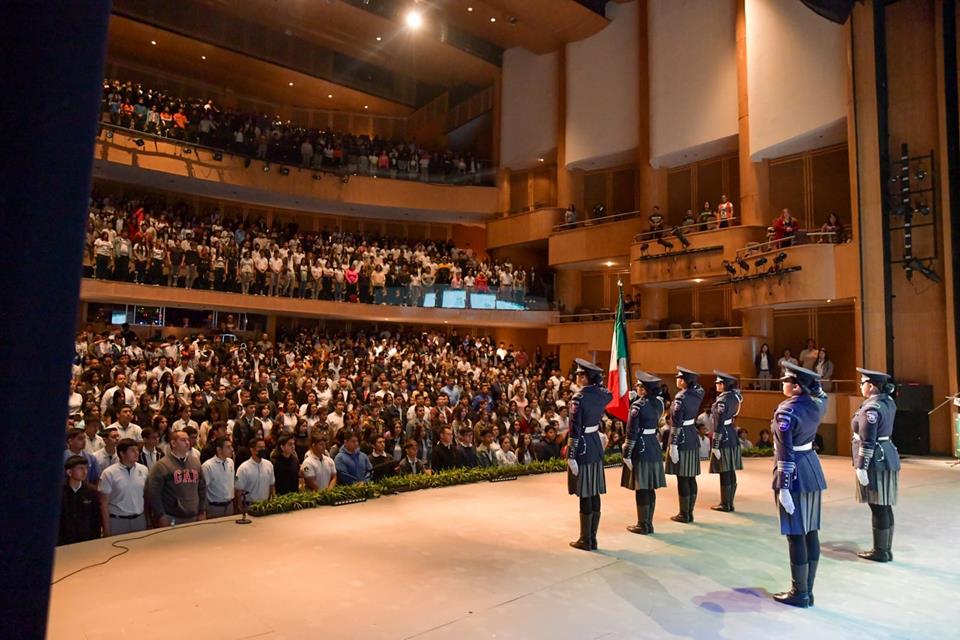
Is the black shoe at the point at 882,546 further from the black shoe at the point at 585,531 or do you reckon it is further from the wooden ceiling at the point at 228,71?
the wooden ceiling at the point at 228,71

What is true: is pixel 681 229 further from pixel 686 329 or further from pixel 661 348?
pixel 661 348

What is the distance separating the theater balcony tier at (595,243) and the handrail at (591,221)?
0.14 feet

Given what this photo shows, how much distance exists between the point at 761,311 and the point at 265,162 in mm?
17017

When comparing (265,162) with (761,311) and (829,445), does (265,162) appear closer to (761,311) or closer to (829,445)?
(761,311)

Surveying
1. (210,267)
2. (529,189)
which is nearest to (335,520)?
(210,267)

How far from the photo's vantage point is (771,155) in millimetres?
18625

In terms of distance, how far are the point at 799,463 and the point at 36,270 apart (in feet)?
18.7

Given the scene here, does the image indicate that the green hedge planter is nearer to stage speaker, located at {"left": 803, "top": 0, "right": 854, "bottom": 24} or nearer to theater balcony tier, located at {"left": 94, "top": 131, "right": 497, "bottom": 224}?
stage speaker, located at {"left": 803, "top": 0, "right": 854, "bottom": 24}

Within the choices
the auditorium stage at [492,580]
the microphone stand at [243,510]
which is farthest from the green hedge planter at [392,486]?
the auditorium stage at [492,580]

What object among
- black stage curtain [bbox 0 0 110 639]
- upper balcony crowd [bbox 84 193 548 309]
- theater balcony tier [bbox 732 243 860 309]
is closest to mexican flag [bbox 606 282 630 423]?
black stage curtain [bbox 0 0 110 639]

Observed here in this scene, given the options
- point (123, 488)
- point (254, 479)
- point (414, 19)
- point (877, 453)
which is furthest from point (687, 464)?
point (414, 19)

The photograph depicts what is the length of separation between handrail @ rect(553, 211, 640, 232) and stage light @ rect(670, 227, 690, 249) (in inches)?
108

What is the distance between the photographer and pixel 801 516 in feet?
17.1

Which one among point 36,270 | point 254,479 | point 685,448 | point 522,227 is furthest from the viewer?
point 522,227
